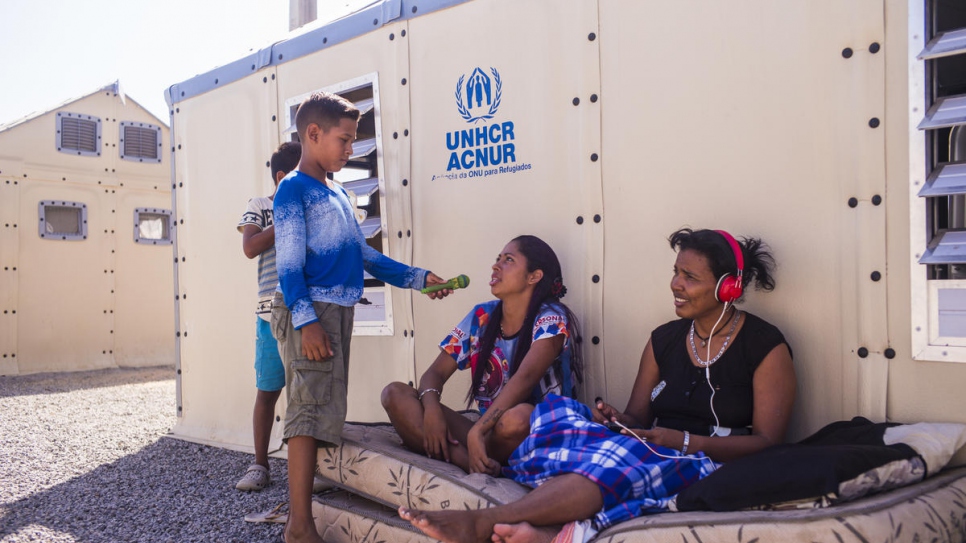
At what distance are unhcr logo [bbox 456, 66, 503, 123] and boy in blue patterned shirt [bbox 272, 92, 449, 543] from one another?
0.83 metres

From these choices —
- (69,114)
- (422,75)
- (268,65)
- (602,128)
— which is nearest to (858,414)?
(602,128)

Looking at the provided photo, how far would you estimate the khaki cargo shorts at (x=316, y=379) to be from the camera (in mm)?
2992

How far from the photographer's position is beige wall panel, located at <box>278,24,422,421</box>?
427 cm

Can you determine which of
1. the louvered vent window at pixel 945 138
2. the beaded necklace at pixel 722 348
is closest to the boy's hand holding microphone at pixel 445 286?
the beaded necklace at pixel 722 348

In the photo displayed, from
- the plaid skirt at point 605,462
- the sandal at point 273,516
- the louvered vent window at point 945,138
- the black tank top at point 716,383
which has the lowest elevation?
the sandal at point 273,516

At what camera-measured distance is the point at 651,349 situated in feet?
10.2

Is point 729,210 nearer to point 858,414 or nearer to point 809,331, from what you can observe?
point 809,331

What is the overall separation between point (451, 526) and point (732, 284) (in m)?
1.38

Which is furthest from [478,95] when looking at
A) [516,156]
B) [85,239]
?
[85,239]

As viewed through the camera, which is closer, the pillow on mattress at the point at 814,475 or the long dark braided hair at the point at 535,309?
the pillow on mattress at the point at 814,475

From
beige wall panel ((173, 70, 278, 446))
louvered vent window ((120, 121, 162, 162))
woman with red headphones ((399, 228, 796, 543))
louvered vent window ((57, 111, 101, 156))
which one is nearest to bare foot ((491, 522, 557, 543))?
woman with red headphones ((399, 228, 796, 543))

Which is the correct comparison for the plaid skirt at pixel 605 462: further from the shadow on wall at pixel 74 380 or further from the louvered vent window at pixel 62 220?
the louvered vent window at pixel 62 220

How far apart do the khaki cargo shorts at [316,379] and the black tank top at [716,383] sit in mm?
1317

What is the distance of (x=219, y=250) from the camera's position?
206 inches
